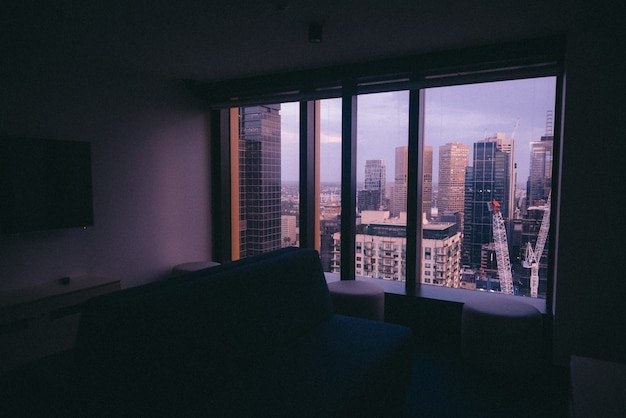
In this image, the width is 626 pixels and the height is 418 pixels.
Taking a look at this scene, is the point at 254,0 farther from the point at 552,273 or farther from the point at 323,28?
the point at 552,273

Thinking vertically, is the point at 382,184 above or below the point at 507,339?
above

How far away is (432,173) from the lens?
368 centimetres

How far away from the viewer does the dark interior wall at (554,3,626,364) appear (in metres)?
2.65

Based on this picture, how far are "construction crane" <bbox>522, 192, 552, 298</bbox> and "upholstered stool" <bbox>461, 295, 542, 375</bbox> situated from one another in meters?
0.70

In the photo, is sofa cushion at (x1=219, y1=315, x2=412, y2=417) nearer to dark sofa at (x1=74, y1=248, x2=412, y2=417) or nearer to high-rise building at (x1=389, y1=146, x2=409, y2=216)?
dark sofa at (x1=74, y1=248, x2=412, y2=417)

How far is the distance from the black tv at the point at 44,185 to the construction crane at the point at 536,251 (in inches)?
159

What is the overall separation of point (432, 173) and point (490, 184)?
0.53 metres

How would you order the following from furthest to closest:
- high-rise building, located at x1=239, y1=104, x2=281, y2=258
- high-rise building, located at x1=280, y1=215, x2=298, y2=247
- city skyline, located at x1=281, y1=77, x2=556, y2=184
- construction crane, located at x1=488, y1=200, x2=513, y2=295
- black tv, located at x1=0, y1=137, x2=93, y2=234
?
high-rise building, located at x1=239, y1=104, x2=281, y2=258 → high-rise building, located at x1=280, y1=215, x2=298, y2=247 → construction crane, located at x1=488, y1=200, x2=513, y2=295 → city skyline, located at x1=281, y1=77, x2=556, y2=184 → black tv, located at x1=0, y1=137, x2=93, y2=234

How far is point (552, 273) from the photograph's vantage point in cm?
328

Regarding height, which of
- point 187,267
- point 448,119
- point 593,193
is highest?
point 448,119

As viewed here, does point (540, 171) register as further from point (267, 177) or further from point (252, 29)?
point (267, 177)

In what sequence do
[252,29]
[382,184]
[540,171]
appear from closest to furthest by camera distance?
[252,29] < [540,171] < [382,184]

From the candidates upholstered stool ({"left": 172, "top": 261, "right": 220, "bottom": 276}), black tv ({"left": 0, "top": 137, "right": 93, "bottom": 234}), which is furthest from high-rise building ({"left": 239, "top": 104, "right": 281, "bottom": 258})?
black tv ({"left": 0, "top": 137, "right": 93, "bottom": 234})

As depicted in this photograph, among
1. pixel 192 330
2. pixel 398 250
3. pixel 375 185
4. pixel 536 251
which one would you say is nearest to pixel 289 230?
pixel 375 185
